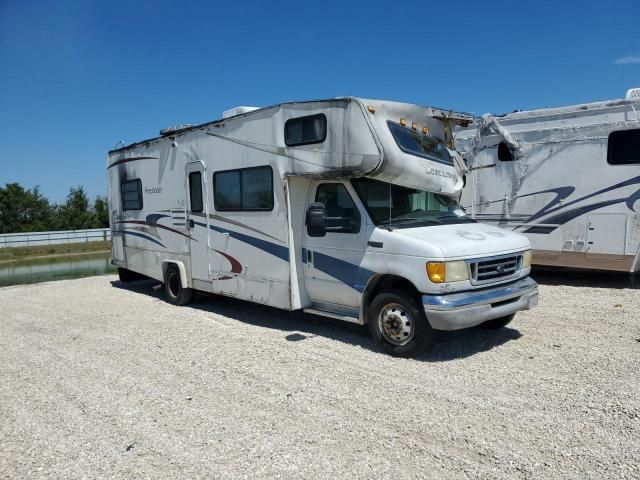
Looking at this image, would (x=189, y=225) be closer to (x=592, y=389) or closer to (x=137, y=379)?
(x=137, y=379)

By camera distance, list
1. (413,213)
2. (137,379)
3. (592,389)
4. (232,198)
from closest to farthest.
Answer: (592,389)
(137,379)
(413,213)
(232,198)

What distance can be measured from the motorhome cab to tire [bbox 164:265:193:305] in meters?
0.57

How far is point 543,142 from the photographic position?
10.1m

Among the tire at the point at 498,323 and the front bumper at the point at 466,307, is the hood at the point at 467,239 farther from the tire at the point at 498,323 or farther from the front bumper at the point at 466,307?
the tire at the point at 498,323

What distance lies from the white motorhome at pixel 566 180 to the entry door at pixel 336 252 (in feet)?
14.0

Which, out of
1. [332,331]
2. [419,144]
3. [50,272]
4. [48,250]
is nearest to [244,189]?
[332,331]

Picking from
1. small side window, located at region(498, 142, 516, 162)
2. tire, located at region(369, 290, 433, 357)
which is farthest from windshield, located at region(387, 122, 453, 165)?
small side window, located at region(498, 142, 516, 162)

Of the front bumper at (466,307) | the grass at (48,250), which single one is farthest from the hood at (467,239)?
the grass at (48,250)

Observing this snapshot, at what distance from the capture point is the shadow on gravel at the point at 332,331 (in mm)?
6051

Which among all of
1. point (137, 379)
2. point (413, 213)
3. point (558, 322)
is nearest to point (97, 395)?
point (137, 379)

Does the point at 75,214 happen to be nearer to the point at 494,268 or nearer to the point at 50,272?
the point at 50,272

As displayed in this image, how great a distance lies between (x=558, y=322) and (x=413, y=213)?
112 inches

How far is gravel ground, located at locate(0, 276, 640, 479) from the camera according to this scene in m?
3.65

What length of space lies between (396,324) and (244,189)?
Answer: 10.2ft
